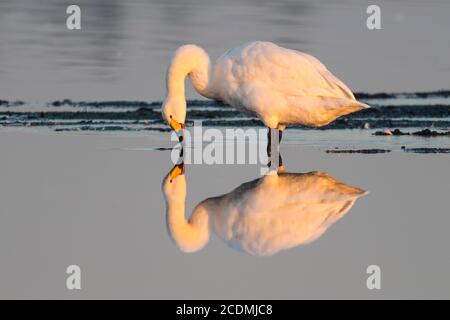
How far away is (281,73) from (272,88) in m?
0.19

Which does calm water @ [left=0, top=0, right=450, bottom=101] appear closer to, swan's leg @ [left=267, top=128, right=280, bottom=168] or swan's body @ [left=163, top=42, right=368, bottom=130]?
swan's leg @ [left=267, top=128, right=280, bottom=168]

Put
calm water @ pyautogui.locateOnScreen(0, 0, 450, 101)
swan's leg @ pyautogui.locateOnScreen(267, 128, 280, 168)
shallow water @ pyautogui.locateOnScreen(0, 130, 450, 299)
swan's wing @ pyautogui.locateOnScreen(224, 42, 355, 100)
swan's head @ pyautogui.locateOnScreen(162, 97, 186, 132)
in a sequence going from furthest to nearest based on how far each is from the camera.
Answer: calm water @ pyautogui.locateOnScreen(0, 0, 450, 101)
swan's leg @ pyautogui.locateOnScreen(267, 128, 280, 168)
swan's head @ pyautogui.locateOnScreen(162, 97, 186, 132)
swan's wing @ pyautogui.locateOnScreen(224, 42, 355, 100)
shallow water @ pyautogui.locateOnScreen(0, 130, 450, 299)

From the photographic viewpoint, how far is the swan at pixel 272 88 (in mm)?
14383

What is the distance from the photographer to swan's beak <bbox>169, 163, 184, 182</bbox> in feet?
43.8

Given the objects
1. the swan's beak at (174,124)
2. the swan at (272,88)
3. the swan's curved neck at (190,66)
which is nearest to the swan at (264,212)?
the swan's beak at (174,124)

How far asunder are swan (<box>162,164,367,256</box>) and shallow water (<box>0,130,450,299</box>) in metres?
0.10

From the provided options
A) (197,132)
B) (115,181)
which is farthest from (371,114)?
(115,181)

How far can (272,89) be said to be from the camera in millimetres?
14438

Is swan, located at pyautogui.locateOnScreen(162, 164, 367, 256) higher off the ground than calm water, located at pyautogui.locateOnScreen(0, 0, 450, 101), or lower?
lower

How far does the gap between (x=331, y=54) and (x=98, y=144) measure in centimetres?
852

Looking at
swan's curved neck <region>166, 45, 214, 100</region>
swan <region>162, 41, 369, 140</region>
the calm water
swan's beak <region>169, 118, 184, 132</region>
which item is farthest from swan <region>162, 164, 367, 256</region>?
the calm water

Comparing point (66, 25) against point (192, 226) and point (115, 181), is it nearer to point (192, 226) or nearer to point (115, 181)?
point (115, 181)

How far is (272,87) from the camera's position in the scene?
1444 centimetres

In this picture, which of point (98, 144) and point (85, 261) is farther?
point (98, 144)
